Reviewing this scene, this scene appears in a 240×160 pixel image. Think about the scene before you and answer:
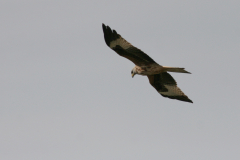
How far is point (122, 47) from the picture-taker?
458 inches

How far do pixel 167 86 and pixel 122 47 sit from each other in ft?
8.20

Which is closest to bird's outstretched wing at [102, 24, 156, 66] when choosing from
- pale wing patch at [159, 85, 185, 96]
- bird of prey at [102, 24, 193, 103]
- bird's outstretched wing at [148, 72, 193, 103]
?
bird of prey at [102, 24, 193, 103]

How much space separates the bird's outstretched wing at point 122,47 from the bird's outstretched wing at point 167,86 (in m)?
1.41

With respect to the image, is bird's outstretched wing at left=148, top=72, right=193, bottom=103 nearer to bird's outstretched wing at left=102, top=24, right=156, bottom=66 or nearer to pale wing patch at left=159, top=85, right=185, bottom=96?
pale wing patch at left=159, top=85, right=185, bottom=96

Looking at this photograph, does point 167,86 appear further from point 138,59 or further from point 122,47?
point 122,47

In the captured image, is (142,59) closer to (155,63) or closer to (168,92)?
(155,63)

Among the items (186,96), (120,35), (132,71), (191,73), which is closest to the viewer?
(191,73)

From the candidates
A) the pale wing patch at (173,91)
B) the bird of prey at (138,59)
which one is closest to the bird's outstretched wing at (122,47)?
the bird of prey at (138,59)

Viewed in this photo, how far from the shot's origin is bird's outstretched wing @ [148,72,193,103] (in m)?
13.2

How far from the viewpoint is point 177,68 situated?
1094cm

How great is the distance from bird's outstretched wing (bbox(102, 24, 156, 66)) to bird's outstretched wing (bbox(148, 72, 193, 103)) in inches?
55.4

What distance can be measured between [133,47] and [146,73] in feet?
3.38

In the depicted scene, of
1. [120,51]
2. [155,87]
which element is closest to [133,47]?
[120,51]

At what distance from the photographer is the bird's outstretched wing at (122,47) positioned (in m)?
11.5
